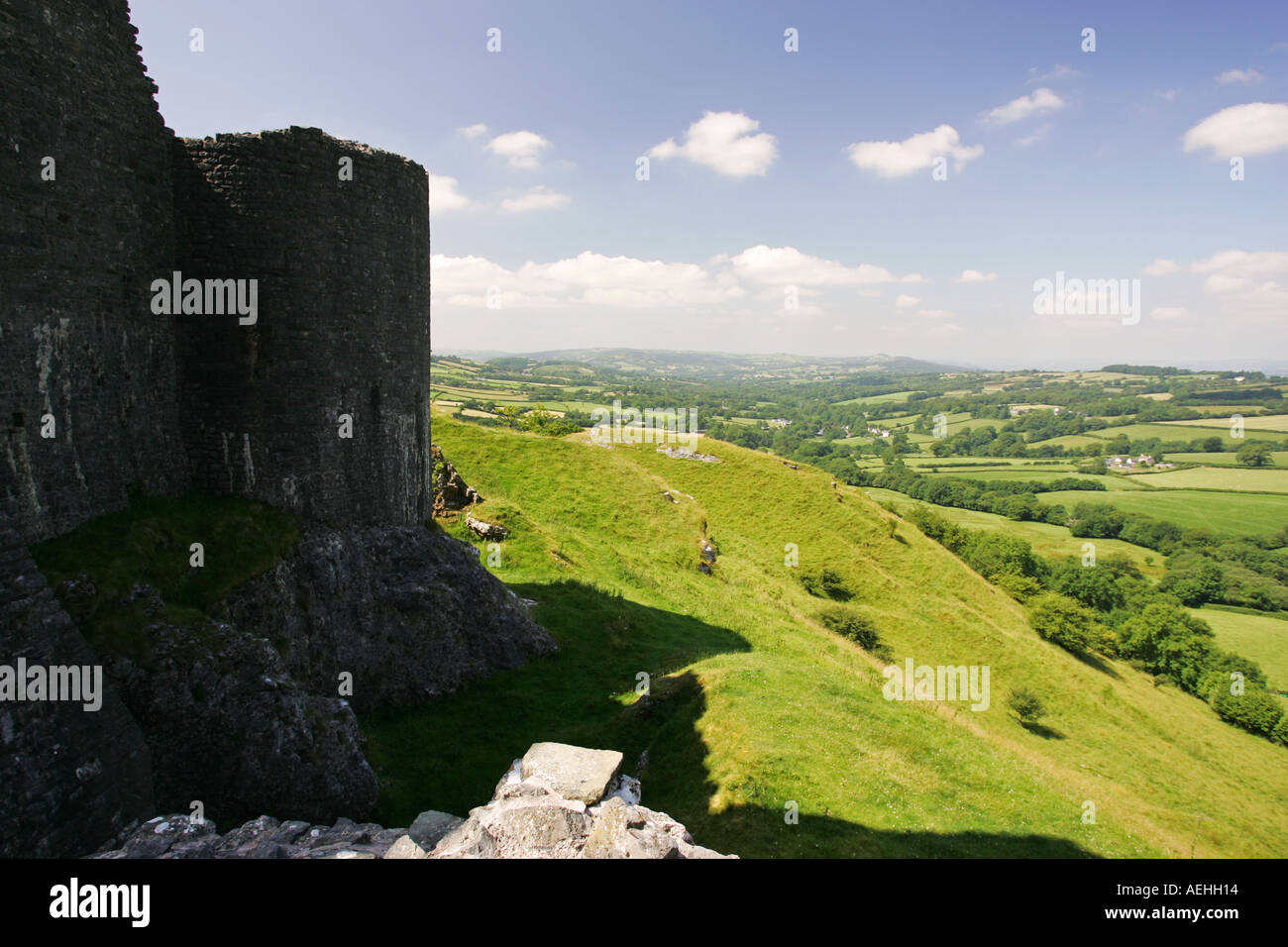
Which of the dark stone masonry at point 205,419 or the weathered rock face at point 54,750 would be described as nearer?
the weathered rock face at point 54,750

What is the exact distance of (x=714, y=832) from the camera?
12.4 meters

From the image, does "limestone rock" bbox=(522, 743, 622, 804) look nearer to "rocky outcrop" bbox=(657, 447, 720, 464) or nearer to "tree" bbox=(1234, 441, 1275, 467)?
"rocky outcrop" bbox=(657, 447, 720, 464)

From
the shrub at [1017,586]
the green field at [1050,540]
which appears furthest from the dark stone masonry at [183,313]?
the green field at [1050,540]

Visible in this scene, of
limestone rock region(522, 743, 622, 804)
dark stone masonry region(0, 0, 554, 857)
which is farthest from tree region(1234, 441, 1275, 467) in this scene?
dark stone masonry region(0, 0, 554, 857)

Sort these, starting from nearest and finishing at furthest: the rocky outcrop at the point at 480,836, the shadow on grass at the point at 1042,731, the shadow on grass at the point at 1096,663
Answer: the rocky outcrop at the point at 480,836 < the shadow on grass at the point at 1042,731 < the shadow on grass at the point at 1096,663

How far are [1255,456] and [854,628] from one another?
176 metres

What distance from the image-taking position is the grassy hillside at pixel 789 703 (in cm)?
1391

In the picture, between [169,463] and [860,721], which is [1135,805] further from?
[169,463]

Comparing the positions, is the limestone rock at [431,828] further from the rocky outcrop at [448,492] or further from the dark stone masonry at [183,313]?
the rocky outcrop at [448,492]

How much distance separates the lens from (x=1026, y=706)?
3600 centimetres

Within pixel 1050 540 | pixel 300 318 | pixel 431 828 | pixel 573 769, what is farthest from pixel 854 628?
pixel 1050 540

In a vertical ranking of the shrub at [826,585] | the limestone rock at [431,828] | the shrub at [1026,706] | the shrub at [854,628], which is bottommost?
the shrub at [1026,706]

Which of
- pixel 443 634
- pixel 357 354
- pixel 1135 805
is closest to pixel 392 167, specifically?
pixel 357 354

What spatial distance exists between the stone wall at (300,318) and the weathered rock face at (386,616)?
4.38 feet
